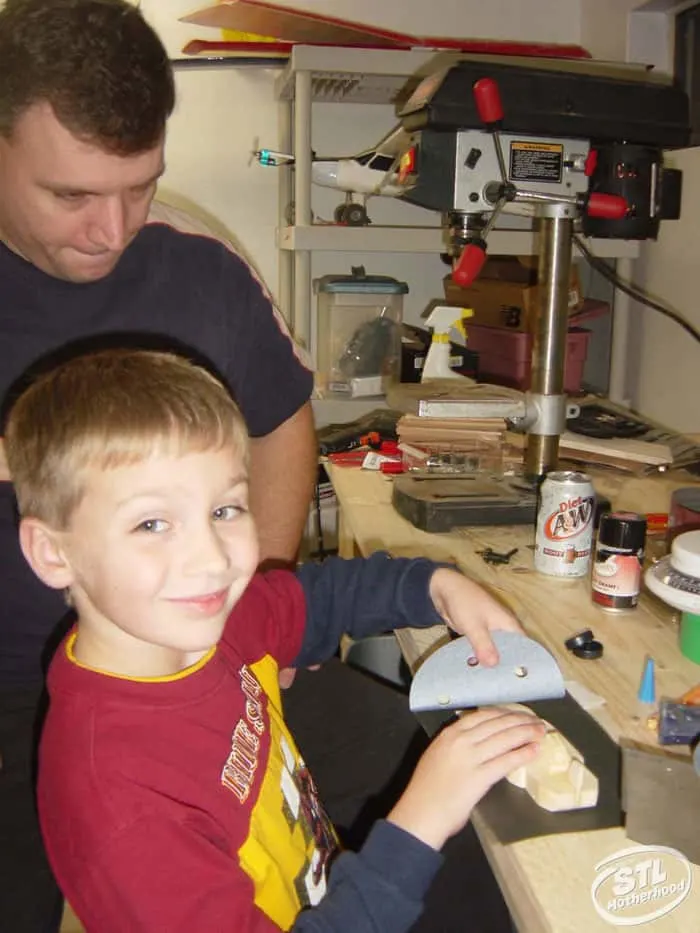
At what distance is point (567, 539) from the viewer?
1018 millimetres

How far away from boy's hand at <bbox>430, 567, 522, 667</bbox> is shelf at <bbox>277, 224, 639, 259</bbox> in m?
1.06

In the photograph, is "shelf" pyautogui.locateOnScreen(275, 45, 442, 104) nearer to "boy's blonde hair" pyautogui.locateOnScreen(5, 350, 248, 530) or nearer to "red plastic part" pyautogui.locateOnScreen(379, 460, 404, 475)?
"red plastic part" pyautogui.locateOnScreen(379, 460, 404, 475)

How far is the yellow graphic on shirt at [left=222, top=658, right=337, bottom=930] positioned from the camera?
0.73m

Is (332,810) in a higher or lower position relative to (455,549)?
lower

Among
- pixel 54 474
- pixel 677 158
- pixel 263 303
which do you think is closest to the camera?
pixel 54 474

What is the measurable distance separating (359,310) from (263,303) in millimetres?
837

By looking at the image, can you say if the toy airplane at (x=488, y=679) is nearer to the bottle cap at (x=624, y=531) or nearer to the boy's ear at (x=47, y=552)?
the bottle cap at (x=624, y=531)

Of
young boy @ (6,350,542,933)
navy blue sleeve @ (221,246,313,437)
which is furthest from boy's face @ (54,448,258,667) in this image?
navy blue sleeve @ (221,246,313,437)

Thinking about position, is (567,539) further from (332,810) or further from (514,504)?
(332,810)

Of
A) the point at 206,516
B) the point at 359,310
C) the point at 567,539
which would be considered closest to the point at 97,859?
the point at 206,516

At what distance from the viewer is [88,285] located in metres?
1.10

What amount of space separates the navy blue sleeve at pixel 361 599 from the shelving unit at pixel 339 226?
3.16 feet

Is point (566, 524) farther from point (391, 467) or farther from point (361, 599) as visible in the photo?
point (391, 467)

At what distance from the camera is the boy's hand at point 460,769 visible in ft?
2.25
